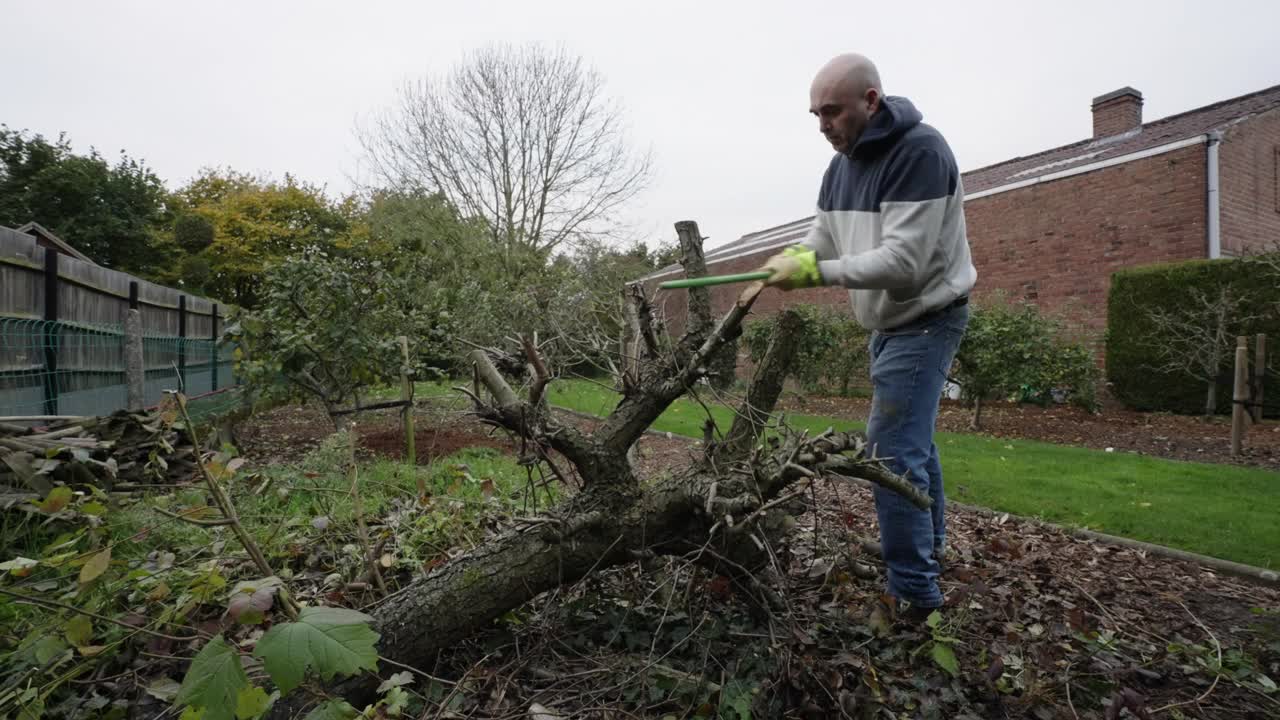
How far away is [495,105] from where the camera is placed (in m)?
18.3

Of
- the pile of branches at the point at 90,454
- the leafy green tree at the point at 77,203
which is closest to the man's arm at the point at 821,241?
the pile of branches at the point at 90,454

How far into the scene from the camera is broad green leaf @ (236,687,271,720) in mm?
1326

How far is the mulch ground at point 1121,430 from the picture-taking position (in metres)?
6.55

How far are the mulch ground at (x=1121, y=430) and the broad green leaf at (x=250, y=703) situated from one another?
300 inches

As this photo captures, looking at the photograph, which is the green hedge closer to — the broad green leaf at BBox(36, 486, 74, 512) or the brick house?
the brick house

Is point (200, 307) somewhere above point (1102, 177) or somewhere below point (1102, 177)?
below

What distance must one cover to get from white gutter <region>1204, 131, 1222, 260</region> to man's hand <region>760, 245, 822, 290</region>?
1139 cm

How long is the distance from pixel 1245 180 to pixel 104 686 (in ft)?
50.0

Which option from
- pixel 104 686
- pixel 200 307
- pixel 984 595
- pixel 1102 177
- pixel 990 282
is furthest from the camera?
pixel 990 282

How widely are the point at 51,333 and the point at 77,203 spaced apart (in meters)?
24.4

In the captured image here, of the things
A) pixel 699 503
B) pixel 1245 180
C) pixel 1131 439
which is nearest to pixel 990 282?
pixel 1245 180

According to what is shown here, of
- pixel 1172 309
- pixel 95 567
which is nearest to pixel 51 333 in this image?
pixel 95 567

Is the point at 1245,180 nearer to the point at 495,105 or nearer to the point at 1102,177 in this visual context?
the point at 1102,177

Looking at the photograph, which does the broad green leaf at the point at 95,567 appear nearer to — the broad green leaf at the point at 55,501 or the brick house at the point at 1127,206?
the broad green leaf at the point at 55,501
